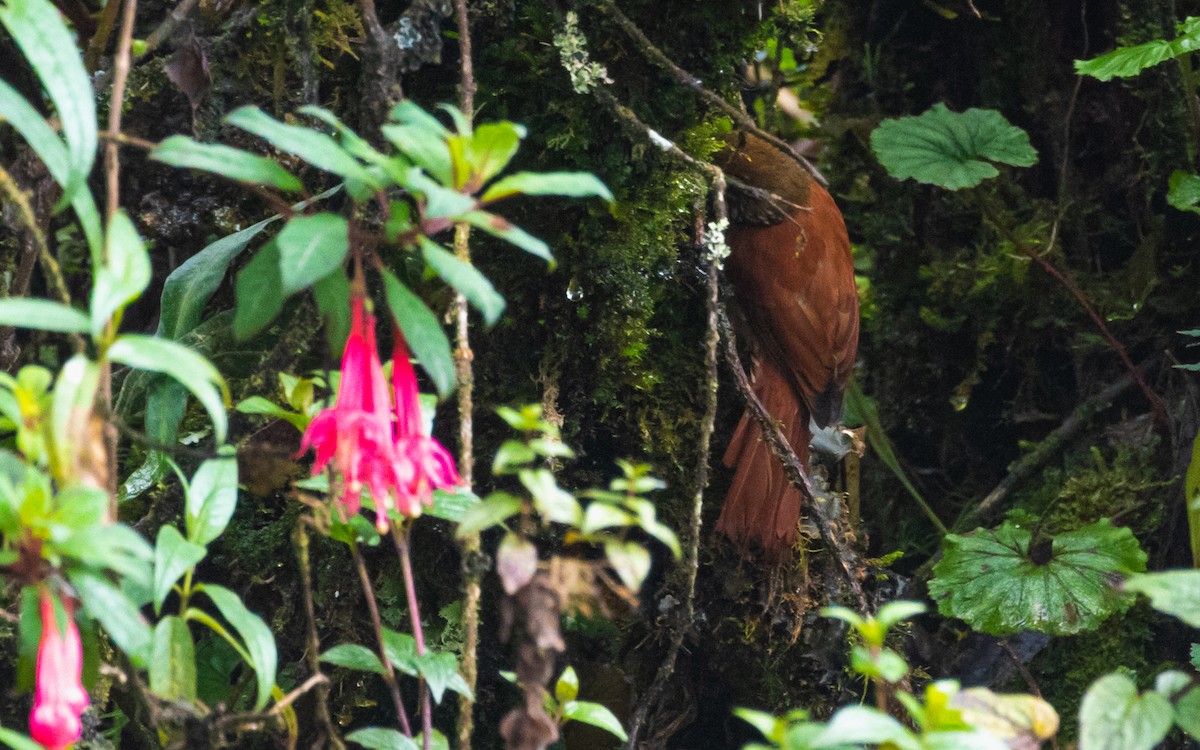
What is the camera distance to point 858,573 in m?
1.88

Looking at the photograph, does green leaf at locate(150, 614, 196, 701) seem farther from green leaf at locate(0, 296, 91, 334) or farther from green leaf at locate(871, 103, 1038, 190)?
green leaf at locate(871, 103, 1038, 190)

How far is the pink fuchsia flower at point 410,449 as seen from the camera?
942mm

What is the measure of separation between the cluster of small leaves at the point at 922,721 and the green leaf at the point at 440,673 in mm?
327

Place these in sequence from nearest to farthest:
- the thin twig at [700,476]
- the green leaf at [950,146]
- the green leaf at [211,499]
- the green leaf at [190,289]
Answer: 1. the green leaf at [211,499]
2. the thin twig at [700,476]
3. the green leaf at [190,289]
4. the green leaf at [950,146]

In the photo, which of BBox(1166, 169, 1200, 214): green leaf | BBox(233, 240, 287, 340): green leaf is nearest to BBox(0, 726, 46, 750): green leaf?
BBox(233, 240, 287, 340): green leaf

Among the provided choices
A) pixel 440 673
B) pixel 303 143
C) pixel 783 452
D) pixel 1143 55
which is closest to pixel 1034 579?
pixel 783 452

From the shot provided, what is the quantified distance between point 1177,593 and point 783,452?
75 centimetres

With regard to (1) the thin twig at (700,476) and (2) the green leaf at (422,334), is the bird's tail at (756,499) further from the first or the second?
(2) the green leaf at (422,334)

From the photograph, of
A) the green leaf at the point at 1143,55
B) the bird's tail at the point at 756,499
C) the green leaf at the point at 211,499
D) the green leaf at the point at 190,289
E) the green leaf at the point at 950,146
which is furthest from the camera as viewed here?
the green leaf at the point at 950,146

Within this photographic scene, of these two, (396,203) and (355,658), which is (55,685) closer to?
(355,658)

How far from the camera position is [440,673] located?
1.12 m

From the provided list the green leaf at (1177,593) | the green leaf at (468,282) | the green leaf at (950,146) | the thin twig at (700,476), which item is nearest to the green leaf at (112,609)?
the green leaf at (468,282)

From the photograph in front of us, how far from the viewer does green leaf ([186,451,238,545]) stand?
3.58ft

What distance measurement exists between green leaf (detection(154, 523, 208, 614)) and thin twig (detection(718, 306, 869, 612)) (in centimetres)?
83
